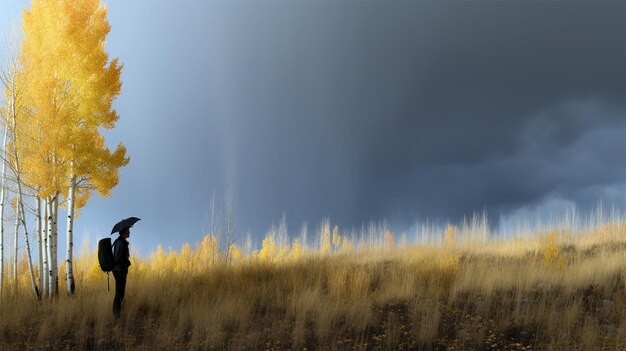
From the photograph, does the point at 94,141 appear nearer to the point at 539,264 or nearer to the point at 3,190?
the point at 3,190

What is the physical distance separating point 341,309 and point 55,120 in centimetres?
908

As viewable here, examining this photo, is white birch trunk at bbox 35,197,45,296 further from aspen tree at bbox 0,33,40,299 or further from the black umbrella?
the black umbrella

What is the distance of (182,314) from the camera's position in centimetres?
1059

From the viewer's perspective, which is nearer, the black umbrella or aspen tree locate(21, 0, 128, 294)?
the black umbrella

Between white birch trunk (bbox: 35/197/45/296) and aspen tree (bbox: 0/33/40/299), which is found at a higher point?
aspen tree (bbox: 0/33/40/299)

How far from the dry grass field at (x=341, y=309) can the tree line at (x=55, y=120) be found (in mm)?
2278

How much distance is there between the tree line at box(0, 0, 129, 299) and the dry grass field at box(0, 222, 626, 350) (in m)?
2.28

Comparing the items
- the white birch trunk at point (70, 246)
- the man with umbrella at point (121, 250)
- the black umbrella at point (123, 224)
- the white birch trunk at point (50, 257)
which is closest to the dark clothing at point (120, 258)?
the man with umbrella at point (121, 250)

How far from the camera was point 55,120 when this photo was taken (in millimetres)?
13289

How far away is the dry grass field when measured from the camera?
29.8 feet

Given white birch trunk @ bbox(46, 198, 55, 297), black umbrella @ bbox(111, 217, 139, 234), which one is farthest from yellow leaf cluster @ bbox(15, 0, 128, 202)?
black umbrella @ bbox(111, 217, 139, 234)

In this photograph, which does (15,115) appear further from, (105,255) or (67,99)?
(105,255)

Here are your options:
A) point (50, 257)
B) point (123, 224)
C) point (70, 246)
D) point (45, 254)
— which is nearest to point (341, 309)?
point (123, 224)

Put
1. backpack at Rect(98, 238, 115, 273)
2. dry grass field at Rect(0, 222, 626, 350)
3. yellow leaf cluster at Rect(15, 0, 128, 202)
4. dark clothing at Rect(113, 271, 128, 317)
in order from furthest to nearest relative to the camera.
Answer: yellow leaf cluster at Rect(15, 0, 128, 202), dark clothing at Rect(113, 271, 128, 317), backpack at Rect(98, 238, 115, 273), dry grass field at Rect(0, 222, 626, 350)
